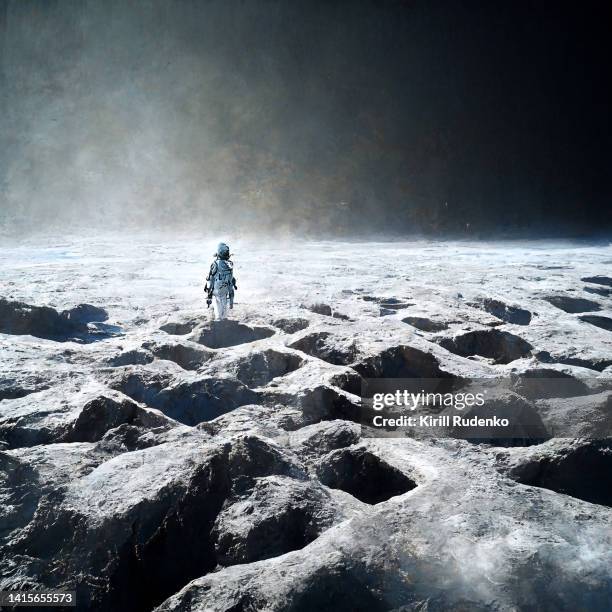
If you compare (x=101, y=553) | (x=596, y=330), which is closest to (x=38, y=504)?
(x=101, y=553)

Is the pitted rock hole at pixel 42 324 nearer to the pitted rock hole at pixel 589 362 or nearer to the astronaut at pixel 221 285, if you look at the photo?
the astronaut at pixel 221 285

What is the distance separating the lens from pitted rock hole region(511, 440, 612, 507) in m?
1.22

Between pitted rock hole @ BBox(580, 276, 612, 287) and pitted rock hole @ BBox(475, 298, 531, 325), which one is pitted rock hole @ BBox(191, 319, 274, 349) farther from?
pitted rock hole @ BBox(580, 276, 612, 287)

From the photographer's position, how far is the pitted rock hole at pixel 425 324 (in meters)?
2.53

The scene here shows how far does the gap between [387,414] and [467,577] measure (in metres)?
0.78

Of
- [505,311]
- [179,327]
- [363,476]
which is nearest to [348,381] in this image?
[363,476]

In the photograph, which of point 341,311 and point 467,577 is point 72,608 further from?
point 341,311

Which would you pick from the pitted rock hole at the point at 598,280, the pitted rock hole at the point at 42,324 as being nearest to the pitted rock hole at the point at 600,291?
the pitted rock hole at the point at 598,280

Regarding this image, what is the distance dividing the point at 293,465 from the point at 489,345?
1.42 m

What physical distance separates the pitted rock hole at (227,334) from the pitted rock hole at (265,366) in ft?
1.17

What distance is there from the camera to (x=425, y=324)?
2.59 m

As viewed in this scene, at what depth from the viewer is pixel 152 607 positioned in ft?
3.16

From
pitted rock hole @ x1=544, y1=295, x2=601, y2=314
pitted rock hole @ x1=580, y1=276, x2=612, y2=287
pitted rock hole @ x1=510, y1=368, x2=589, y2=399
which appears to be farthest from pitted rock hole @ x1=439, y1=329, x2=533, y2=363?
Result: pitted rock hole @ x1=580, y1=276, x2=612, y2=287

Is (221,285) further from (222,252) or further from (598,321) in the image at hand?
(598,321)
